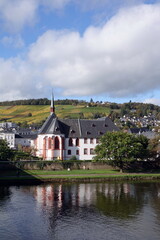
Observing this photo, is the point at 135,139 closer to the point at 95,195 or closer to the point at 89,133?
the point at 89,133

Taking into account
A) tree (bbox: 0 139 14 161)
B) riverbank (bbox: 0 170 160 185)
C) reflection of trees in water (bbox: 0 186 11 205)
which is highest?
tree (bbox: 0 139 14 161)

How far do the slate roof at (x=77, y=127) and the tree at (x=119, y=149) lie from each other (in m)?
18.0

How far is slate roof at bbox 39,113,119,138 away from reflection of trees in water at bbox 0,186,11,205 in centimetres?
3931

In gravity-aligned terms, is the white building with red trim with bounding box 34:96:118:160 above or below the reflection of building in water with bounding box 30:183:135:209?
above

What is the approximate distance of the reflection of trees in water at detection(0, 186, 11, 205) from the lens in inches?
1946

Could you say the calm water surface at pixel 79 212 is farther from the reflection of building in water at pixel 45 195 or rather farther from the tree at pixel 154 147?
the tree at pixel 154 147

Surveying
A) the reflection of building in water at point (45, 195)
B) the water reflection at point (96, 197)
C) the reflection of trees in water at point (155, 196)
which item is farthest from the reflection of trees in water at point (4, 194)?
the reflection of trees in water at point (155, 196)

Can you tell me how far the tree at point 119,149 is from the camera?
81125 mm

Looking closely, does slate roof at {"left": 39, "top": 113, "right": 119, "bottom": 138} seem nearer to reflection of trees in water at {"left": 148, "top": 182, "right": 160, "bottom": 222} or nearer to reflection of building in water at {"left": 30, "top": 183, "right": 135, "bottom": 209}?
reflection of building in water at {"left": 30, "top": 183, "right": 135, "bottom": 209}

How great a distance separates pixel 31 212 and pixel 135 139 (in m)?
48.4

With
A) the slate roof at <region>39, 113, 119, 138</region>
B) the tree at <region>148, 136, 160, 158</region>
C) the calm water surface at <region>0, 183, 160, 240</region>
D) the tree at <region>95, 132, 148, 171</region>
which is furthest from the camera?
the slate roof at <region>39, 113, 119, 138</region>

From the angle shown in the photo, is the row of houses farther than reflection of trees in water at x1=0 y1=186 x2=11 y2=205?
Yes

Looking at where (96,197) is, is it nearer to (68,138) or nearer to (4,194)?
(4,194)

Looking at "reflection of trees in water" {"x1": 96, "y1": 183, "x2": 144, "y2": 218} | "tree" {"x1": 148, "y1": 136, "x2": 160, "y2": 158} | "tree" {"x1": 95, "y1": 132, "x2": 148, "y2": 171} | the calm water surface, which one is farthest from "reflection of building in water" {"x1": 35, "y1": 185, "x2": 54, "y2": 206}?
"tree" {"x1": 148, "y1": 136, "x2": 160, "y2": 158}
